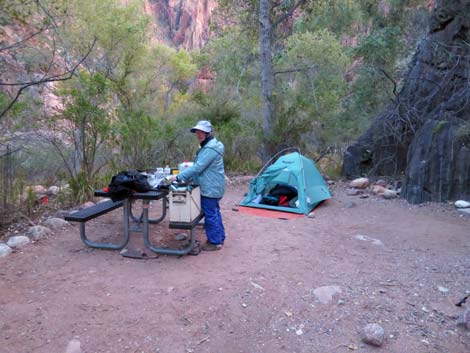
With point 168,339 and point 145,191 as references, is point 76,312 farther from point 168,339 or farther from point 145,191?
point 145,191

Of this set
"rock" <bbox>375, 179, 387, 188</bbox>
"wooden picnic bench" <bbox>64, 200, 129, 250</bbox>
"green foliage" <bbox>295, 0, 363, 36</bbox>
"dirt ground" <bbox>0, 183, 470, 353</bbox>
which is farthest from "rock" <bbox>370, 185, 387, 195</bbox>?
"green foliage" <bbox>295, 0, 363, 36</bbox>

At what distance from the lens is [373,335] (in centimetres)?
291

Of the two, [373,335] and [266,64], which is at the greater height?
[266,64]

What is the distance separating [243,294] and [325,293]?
2.28 ft

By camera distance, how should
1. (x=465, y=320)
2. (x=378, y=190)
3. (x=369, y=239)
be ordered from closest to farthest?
(x=465, y=320), (x=369, y=239), (x=378, y=190)

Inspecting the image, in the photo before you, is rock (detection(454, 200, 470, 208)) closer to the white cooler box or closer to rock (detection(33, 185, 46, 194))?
the white cooler box

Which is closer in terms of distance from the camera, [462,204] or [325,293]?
[325,293]

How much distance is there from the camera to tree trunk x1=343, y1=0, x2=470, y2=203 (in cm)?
695

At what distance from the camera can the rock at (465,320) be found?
3023 mm

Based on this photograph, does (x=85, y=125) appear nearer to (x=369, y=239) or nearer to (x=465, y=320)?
(x=369, y=239)

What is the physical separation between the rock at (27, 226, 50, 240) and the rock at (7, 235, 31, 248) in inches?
4.8

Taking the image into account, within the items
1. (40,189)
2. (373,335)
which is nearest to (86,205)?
(40,189)

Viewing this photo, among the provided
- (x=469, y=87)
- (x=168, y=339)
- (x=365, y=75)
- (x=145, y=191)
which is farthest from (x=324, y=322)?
(x=365, y=75)

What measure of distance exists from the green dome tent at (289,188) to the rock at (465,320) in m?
3.56
